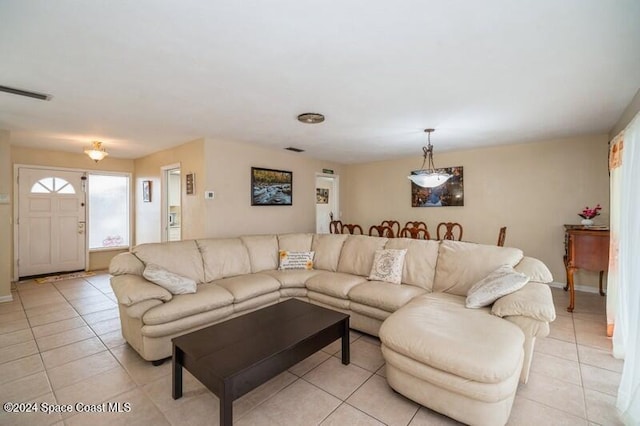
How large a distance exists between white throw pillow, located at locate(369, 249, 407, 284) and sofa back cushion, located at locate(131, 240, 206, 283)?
201 centimetres

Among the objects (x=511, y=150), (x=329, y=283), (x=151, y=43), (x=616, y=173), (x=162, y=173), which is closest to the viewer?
(x=151, y=43)

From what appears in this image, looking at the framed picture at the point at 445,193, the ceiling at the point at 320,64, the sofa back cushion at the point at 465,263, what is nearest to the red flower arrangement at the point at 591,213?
the ceiling at the point at 320,64

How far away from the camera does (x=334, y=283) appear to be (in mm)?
3186

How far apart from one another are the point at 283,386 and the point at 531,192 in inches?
187

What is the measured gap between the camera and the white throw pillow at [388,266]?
10.3ft

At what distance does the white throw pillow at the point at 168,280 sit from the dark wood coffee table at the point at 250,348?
77cm

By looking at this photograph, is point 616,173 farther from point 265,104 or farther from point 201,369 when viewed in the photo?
point 201,369

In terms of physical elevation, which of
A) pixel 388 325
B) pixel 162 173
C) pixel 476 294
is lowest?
pixel 388 325

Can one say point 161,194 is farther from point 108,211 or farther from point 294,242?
point 294,242

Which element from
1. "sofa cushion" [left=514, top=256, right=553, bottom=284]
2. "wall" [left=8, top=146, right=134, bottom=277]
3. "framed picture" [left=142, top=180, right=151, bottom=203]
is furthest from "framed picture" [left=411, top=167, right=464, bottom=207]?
"wall" [left=8, top=146, right=134, bottom=277]

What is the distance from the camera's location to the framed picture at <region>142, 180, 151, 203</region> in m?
5.69

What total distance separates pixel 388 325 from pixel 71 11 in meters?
2.67

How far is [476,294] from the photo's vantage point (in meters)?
2.31

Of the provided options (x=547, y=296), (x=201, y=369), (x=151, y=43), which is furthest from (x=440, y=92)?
(x=201, y=369)
